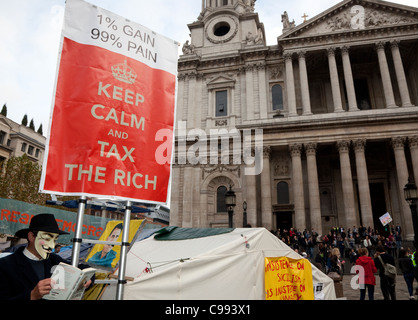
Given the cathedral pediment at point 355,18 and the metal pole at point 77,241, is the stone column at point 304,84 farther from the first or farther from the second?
the metal pole at point 77,241

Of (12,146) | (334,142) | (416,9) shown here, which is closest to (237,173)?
(334,142)

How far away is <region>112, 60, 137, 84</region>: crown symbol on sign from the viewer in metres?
3.84

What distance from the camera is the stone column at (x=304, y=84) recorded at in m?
27.3

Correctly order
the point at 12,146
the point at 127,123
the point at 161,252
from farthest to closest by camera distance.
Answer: the point at 12,146, the point at 161,252, the point at 127,123

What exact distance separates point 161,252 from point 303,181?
22.8 m

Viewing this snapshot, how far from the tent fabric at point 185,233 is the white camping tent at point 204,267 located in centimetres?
21

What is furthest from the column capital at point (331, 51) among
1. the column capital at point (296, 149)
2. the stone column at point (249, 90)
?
the column capital at point (296, 149)

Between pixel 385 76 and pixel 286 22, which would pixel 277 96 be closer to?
pixel 286 22

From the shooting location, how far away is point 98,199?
3.48m

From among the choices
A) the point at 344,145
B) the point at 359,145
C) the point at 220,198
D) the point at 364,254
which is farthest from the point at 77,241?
the point at 220,198

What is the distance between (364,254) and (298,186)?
16.1 m

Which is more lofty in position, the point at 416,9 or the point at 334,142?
the point at 416,9

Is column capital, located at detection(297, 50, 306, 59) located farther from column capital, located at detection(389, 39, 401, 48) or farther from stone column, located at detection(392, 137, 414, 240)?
stone column, located at detection(392, 137, 414, 240)
